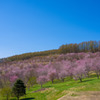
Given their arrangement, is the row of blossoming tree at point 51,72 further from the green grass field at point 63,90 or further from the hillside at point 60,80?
the green grass field at point 63,90

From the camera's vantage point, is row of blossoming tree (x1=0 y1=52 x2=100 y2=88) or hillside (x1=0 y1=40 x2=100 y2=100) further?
row of blossoming tree (x1=0 y1=52 x2=100 y2=88)

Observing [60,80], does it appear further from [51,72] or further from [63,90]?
[63,90]

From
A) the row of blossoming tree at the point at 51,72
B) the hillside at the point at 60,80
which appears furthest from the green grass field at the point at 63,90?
the row of blossoming tree at the point at 51,72

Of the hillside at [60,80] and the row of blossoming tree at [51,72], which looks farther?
the row of blossoming tree at [51,72]

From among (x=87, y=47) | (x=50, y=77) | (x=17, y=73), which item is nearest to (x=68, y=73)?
(x=50, y=77)

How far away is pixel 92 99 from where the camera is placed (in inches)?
698

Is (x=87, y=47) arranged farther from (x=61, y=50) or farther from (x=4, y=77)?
(x=4, y=77)

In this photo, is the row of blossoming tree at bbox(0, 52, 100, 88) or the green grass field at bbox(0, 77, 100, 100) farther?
the row of blossoming tree at bbox(0, 52, 100, 88)

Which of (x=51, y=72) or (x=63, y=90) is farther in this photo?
(x=51, y=72)

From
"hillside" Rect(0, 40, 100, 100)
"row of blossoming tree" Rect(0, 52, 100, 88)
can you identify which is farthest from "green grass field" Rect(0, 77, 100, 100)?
"row of blossoming tree" Rect(0, 52, 100, 88)

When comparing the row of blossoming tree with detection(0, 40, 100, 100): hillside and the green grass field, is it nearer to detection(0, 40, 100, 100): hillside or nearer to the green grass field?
detection(0, 40, 100, 100): hillside

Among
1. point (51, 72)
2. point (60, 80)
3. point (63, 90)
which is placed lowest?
point (60, 80)

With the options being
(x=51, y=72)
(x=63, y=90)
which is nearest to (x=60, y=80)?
(x=51, y=72)

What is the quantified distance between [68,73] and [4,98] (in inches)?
1402
